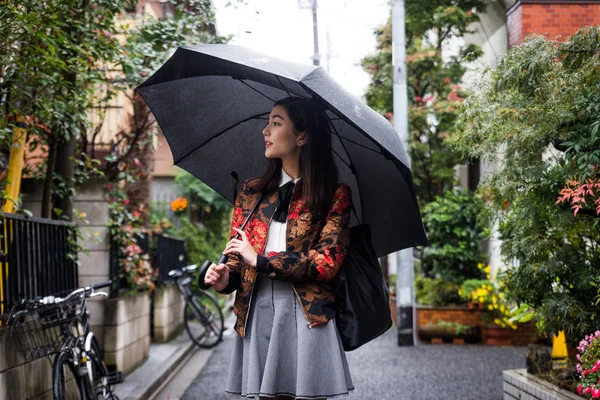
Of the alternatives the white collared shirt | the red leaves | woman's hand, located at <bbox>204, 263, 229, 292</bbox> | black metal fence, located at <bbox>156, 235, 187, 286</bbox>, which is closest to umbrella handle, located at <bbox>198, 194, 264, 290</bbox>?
woman's hand, located at <bbox>204, 263, 229, 292</bbox>

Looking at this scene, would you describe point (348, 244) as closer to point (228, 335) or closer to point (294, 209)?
point (294, 209)

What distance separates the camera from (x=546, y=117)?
5.12 m

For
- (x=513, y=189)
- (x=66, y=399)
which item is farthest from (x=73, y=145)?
(x=513, y=189)

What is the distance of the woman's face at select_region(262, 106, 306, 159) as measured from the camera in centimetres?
369

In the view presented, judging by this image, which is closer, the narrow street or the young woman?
the young woman

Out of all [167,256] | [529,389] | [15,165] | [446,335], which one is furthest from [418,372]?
[167,256]

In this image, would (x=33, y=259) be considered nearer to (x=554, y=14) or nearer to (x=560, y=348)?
(x=560, y=348)

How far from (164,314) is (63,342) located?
6267 mm

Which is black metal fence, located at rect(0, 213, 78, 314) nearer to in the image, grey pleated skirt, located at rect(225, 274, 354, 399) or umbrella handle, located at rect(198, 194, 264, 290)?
umbrella handle, located at rect(198, 194, 264, 290)

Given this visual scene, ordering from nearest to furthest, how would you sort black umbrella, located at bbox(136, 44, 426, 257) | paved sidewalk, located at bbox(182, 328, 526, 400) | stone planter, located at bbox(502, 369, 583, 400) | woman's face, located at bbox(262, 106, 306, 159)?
woman's face, located at bbox(262, 106, 306, 159) → black umbrella, located at bbox(136, 44, 426, 257) → stone planter, located at bbox(502, 369, 583, 400) → paved sidewalk, located at bbox(182, 328, 526, 400)

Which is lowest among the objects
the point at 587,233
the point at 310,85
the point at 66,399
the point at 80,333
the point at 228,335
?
the point at 228,335

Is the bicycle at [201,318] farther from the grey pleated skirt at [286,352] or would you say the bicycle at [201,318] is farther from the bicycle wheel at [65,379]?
the grey pleated skirt at [286,352]

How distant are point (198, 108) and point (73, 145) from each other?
4.04 m

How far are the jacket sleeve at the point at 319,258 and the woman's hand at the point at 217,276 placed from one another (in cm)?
19
